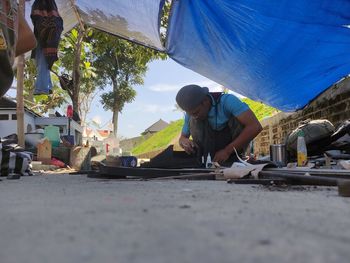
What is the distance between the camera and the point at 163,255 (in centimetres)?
65

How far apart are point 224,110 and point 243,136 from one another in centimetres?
35

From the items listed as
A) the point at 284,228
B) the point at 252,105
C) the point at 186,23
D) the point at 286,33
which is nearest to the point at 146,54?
the point at 252,105

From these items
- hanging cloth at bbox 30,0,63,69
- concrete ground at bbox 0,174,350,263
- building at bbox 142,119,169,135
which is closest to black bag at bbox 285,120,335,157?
concrete ground at bbox 0,174,350,263

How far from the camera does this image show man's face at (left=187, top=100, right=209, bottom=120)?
12.6 feet

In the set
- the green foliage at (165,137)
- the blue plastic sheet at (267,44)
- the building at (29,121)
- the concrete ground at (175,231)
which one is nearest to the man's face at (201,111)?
the blue plastic sheet at (267,44)

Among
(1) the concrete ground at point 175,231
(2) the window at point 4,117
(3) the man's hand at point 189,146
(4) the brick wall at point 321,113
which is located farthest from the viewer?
(2) the window at point 4,117

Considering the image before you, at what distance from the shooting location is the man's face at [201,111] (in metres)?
3.85

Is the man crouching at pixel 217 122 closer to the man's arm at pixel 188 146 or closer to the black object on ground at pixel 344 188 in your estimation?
the man's arm at pixel 188 146

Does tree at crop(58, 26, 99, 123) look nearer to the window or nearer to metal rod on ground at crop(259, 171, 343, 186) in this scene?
the window

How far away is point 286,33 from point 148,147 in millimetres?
19555

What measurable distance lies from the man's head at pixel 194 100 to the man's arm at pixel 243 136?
13.6 inches

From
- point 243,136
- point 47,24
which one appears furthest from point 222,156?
point 47,24

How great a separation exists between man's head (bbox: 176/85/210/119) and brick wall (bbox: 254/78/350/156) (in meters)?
1.80

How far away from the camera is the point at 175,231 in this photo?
0.82 m
